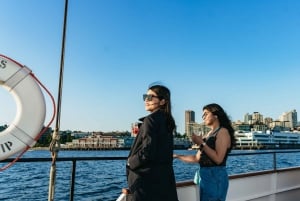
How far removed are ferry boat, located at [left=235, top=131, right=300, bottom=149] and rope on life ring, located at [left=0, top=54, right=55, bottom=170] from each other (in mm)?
63372

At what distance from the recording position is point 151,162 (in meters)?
1.51

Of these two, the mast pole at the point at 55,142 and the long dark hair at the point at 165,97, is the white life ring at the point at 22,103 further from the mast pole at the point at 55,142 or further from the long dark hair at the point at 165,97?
the long dark hair at the point at 165,97

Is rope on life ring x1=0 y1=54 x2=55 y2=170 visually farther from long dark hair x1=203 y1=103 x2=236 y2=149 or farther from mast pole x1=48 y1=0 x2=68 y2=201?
long dark hair x1=203 y1=103 x2=236 y2=149

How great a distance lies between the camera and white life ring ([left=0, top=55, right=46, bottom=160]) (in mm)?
1691

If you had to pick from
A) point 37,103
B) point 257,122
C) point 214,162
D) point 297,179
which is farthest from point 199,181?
point 257,122

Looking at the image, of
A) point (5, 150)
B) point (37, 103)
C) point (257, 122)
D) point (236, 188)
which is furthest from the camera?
point (257, 122)

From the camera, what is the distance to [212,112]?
206cm

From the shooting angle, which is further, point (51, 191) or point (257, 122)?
point (257, 122)

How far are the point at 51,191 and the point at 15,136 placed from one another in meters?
0.37

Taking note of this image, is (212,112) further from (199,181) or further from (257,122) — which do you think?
(257,122)

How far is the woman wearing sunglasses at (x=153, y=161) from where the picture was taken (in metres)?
1.47

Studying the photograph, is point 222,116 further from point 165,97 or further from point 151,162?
point 151,162

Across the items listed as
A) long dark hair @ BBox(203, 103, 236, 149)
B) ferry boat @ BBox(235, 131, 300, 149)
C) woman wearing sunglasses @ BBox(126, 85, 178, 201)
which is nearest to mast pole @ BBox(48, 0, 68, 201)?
woman wearing sunglasses @ BBox(126, 85, 178, 201)

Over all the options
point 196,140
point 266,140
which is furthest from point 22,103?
point 266,140
